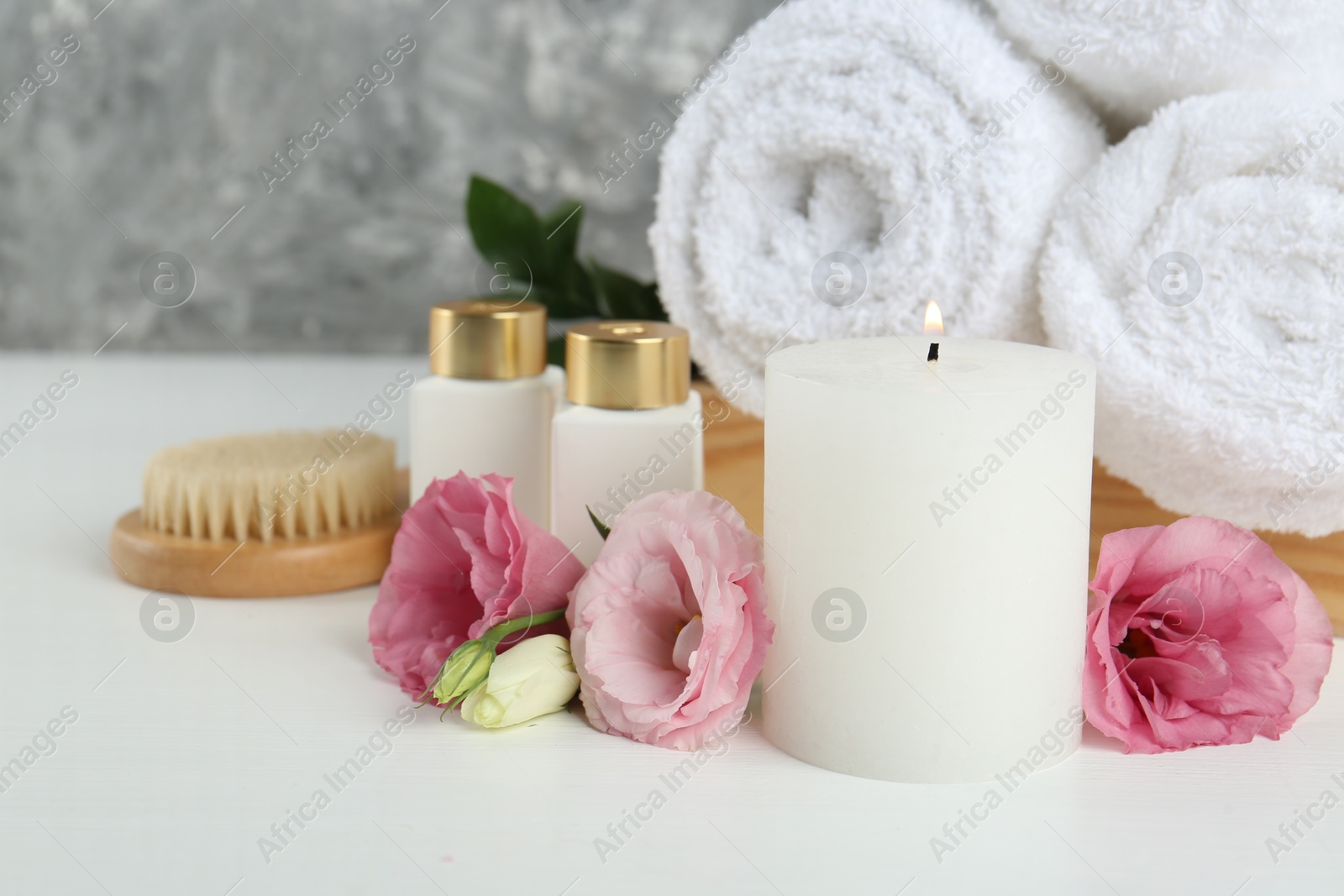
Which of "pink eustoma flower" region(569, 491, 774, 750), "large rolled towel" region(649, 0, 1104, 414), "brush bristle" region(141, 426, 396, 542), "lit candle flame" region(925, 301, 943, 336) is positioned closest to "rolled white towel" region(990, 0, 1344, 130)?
"large rolled towel" region(649, 0, 1104, 414)

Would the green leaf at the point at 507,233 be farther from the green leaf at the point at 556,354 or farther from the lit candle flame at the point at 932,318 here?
the lit candle flame at the point at 932,318

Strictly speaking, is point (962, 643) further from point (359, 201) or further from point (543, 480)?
point (359, 201)

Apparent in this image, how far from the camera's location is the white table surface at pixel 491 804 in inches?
13.1

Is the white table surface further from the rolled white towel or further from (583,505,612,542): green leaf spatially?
the rolled white towel

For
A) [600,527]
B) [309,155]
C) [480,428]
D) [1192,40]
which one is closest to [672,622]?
[600,527]

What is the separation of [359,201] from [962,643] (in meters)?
0.73

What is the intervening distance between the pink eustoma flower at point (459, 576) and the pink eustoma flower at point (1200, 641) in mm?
199

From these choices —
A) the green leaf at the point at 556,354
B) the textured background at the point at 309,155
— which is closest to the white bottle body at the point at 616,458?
the green leaf at the point at 556,354

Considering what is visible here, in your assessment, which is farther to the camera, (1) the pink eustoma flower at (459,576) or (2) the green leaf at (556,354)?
(2) the green leaf at (556,354)

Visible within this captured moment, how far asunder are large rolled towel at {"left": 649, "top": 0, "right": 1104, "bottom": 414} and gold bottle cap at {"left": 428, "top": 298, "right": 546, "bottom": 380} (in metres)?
0.07

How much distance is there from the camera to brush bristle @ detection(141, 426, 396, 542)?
567 millimetres

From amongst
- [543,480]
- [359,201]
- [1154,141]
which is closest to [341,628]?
[543,480]

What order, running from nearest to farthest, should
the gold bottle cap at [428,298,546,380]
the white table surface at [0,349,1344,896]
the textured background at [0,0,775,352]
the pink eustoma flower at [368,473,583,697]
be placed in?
the white table surface at [0,349,1344,896], the pink eustoma flower at [368,473,583,697], the gold bottle cap at [428,298,546,380], the textured background at [0,0,775,352]

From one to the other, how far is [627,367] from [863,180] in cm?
14
